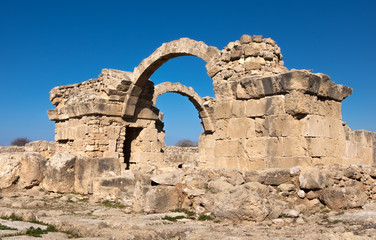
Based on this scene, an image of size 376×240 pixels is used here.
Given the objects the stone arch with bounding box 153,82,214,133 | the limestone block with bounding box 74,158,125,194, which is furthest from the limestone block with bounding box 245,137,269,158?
the stone arch with bounding box 153,82,214,133

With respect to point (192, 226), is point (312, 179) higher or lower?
higher

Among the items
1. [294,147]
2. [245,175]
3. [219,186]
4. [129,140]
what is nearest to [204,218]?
[219,186]

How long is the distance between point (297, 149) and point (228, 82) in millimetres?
1710

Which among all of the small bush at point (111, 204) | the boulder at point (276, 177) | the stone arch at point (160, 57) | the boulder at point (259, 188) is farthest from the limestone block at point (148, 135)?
the boulder at point (259, 188)

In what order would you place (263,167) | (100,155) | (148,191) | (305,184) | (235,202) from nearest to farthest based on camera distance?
(235,202) < (305,184) < (148,191) < (263,167) < (100,155)

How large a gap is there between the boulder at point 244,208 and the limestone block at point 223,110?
2231mm

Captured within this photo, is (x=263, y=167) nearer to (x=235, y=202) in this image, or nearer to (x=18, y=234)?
(x=235, y=202)

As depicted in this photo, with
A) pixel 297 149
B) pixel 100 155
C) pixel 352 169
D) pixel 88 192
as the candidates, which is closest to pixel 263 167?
pixel 297 149

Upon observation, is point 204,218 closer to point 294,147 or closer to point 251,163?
point 251,163

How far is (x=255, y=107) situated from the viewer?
6.80m

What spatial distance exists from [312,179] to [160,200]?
218cm

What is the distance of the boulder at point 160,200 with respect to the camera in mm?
5945

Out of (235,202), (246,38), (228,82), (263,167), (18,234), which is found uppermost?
(246,38)

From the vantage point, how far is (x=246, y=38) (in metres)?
7.47
